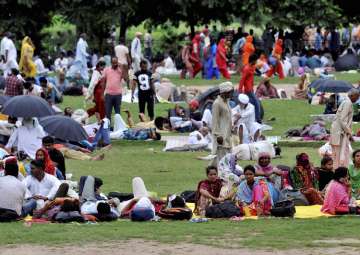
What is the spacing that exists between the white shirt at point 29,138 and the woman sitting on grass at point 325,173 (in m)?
5.54

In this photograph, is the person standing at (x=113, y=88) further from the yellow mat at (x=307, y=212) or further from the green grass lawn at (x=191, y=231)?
the yellow mat at (x=307, y=212)

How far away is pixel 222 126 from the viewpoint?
Answer: 73.0 feet

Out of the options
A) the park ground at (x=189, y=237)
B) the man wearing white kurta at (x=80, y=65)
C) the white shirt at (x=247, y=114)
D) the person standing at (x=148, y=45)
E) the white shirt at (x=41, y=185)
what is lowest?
the park ground at (x=189, y=237)

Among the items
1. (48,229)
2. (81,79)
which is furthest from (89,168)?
(81,79)

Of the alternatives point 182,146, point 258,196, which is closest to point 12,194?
point 258,196

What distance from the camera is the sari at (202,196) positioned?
758 inches

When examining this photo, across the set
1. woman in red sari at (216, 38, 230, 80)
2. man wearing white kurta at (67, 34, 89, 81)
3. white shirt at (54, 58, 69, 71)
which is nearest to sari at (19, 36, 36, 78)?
man wearing white kurta at (67, 34, 89, 81)

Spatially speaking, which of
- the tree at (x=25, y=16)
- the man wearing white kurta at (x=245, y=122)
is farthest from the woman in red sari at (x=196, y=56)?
the man wearing white kurta at (x=245, y=122)

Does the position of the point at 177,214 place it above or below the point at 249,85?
below

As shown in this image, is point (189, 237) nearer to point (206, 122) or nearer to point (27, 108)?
point (27, 108)

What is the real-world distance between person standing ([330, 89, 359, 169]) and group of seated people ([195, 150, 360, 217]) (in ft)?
4.12

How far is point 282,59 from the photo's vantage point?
44.7 m

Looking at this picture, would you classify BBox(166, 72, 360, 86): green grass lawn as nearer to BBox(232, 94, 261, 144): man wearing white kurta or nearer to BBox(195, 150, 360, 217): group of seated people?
BBox(232, 94, 261, 144): man wearing white kurta

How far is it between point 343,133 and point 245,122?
3891 mm
